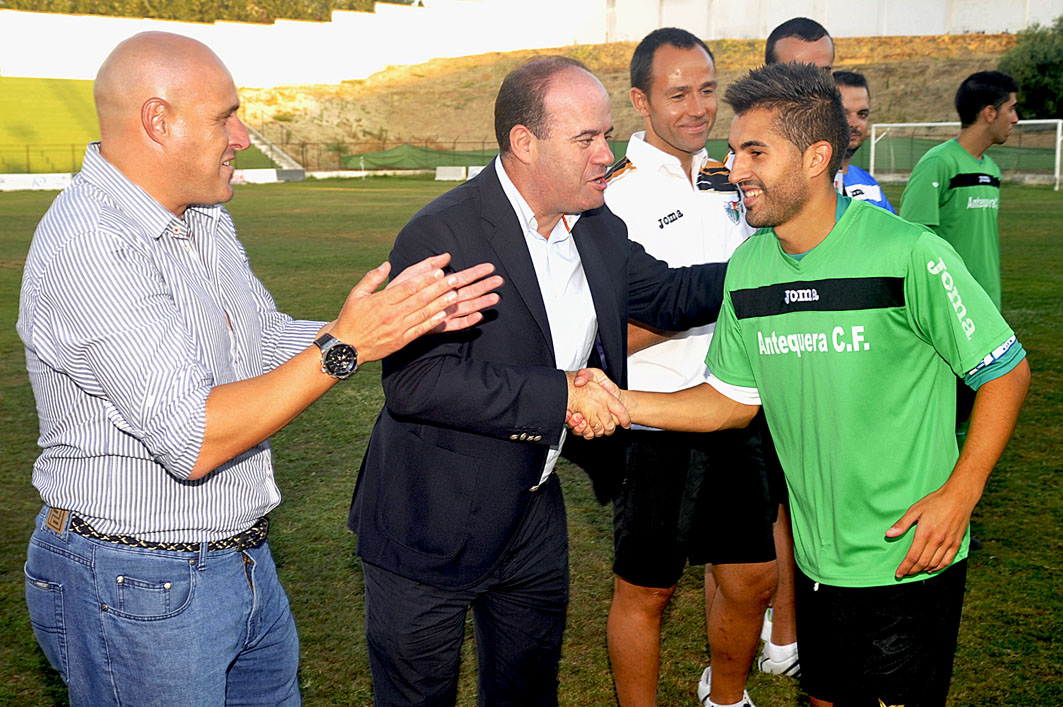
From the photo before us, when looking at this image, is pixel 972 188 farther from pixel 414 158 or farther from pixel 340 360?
pixel 414 158

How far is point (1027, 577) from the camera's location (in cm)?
501

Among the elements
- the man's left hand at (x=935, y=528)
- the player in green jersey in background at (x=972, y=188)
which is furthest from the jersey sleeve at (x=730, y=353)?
the player in green jersey in background at (x=972, y=188)

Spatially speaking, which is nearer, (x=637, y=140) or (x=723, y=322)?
(x=723, y=322)

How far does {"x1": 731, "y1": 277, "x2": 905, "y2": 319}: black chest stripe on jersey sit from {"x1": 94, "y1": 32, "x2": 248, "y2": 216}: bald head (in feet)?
5.31

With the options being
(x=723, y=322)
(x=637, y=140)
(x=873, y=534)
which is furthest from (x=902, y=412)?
(x=637, y=140)

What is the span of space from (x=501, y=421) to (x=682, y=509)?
1.29m

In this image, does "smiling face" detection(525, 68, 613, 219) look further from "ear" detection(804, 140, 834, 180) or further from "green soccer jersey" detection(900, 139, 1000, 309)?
"green soccer jersey" detection(900, 139, 1000, 309)

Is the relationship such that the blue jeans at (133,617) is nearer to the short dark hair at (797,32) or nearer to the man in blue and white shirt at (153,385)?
the man in blue and white shirt at (153,385)

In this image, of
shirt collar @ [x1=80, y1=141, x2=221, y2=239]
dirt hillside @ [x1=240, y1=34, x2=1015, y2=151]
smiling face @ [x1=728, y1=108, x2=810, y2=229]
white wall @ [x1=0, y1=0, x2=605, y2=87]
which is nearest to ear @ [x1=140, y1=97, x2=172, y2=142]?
shirt collar @ [x1=80, y1=141, x2=221, y2=239]

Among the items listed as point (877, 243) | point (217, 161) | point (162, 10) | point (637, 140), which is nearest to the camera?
point (217, 161)

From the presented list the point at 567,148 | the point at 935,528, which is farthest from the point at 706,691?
the point at 567,148

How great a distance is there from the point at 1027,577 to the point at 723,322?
307cm

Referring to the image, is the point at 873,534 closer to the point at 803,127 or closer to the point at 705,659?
the point at 803,127

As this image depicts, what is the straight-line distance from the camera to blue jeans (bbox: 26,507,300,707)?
7.50ft
